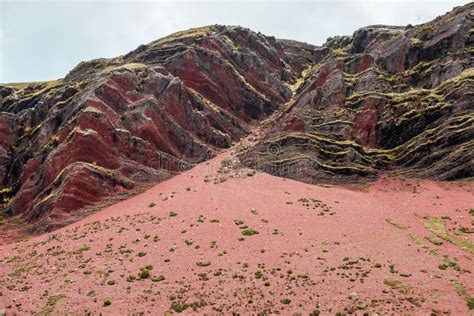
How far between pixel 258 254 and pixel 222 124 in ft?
157

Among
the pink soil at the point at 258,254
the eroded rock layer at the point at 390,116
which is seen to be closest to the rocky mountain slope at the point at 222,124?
the eroded rock layer at the point at 390,116

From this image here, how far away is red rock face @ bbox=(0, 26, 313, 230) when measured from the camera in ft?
192

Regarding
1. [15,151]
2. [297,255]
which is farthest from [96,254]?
[15,151]

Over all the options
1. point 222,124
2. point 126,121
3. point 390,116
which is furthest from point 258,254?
point 222,124

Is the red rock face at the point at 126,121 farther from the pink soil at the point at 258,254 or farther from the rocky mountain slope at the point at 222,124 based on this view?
the pink soil at the point at 258,254

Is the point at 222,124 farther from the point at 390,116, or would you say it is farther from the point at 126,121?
the point at 390,116

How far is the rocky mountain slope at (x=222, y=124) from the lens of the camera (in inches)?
2222

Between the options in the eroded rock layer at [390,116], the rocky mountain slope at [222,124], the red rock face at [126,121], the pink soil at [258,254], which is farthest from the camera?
the red rock face at [126,121]

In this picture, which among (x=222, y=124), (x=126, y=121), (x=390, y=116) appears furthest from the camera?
(x=222, y=124)

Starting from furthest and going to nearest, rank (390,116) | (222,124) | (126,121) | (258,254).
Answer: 1. (222,124)
2. (126,121)
3. (390,116)
4. (258,254)

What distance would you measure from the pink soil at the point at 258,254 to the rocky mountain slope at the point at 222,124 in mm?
4801

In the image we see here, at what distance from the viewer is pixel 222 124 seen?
8338cm

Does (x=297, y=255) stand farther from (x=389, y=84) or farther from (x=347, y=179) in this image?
(x=389, y=84)

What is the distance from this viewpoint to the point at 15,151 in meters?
73.1
